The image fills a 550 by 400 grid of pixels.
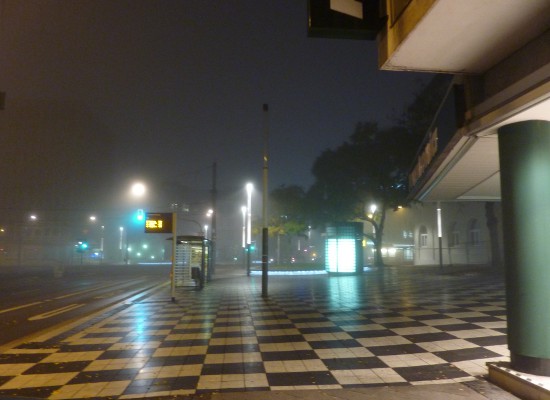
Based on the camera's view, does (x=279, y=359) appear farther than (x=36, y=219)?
No

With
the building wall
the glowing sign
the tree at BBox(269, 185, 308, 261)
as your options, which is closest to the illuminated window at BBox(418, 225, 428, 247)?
the building wall

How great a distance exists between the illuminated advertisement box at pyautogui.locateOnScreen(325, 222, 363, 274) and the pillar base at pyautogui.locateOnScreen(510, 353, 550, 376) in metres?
23.2

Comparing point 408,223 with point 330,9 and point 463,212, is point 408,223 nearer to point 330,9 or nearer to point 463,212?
point 463,212

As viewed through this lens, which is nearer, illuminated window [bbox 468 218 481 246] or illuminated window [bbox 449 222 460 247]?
illuminated window [bbox 468 218 481 246]

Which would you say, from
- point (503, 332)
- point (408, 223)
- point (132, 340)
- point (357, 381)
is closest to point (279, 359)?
point (357, 381)

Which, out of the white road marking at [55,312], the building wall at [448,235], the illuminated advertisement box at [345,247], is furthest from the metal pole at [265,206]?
the building wall at [448,235]

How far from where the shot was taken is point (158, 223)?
640 inches

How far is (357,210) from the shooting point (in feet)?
127

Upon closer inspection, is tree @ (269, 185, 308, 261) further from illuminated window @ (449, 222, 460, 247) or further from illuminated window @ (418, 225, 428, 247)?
illuminated window @ (449, 222, 460, 247)

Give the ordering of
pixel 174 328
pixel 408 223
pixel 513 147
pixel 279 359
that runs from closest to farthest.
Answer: pixel 513 147 < pixel 279 359 < pixel 174 328 < pixel 408 223

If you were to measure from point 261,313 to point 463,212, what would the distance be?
28.5 m

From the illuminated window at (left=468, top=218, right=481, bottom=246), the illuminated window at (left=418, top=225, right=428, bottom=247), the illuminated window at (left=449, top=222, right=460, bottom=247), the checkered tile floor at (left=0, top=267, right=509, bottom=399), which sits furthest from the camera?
the illuminated window at (left=418, top=225, right=428, bottom=247)

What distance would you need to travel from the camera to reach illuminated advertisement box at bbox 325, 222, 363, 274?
1128 inches

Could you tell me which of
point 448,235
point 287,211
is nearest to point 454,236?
point 448,235
